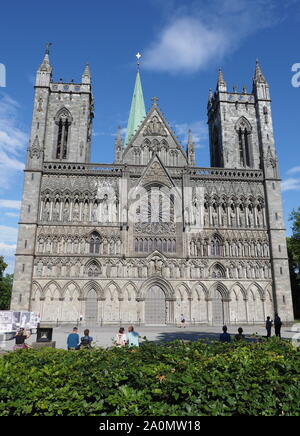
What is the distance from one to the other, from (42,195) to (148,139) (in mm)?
13719

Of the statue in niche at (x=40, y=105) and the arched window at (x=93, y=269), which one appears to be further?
the statue in niche at (x=40, y=105)

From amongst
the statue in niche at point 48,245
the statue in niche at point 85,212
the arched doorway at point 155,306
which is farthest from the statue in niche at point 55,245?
the arched doorway at point 155,306

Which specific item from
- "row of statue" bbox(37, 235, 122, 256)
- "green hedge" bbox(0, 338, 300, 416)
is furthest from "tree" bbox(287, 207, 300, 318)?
"green hedge" bbox(0, 338, 300, 416)

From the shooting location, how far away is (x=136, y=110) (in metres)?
47.2

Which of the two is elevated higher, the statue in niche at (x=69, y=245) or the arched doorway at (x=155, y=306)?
the statue in niche at (x=69, y=245)

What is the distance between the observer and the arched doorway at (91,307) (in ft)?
101

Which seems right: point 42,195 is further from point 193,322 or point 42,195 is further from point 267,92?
point 267,92

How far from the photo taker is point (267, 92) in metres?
41.1

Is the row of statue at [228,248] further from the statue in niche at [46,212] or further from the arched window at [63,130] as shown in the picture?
the arched window at [63,130]

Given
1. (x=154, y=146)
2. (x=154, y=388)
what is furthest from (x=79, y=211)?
(x=154, y=388)

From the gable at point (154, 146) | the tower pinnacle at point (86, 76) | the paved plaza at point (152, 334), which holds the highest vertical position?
the tower pinnacle at point (86, 76)

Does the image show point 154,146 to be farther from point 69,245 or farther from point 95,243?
point 69,245

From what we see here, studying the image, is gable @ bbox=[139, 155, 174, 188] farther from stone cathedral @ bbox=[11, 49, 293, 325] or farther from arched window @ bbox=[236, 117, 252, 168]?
arched window @ bbox=[236, 117, 252, 168]

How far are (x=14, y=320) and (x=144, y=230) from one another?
51.4 ft
